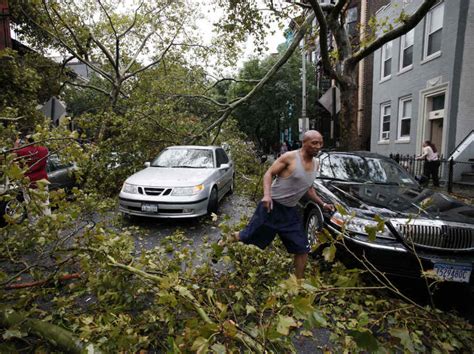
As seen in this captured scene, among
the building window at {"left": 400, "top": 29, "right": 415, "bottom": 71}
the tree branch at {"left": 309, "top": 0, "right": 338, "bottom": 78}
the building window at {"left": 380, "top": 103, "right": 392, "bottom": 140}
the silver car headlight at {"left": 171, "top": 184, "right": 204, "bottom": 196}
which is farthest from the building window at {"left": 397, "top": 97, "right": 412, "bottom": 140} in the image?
the silver car headlight at {"left": 171, "top": 184, "right": 204, "bottom": 196}

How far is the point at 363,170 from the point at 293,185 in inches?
91.1

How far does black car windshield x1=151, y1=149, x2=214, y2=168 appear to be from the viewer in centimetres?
720

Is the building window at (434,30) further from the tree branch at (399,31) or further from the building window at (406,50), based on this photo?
the tree branch at (399,31)

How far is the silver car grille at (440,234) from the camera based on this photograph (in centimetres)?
314

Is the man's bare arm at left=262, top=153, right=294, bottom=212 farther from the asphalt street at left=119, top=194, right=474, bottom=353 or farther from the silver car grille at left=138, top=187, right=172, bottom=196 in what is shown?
the silver car grille at left=138, top=187, right=172, bottom=196

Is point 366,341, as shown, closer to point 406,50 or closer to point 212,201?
point 212,201

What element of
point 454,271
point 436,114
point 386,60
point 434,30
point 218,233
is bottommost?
point 218,233

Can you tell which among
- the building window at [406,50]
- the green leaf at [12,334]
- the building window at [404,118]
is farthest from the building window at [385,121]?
the green leaf at [12,334]

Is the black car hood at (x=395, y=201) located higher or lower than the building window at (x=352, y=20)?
lower

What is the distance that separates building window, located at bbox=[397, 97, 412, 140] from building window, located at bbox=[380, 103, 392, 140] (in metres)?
1.30

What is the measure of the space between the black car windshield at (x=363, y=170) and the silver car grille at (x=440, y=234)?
5.28 feet

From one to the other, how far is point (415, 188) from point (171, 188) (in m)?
4.18

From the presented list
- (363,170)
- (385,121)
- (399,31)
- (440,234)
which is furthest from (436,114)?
(440,234)

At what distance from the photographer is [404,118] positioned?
1447cm
